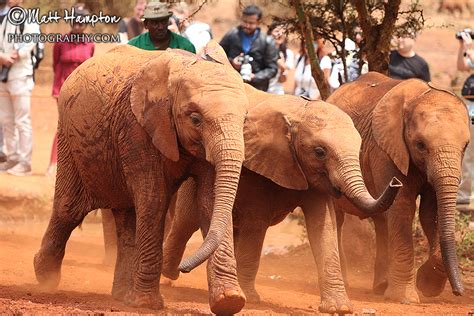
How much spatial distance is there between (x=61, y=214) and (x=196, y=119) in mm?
2108

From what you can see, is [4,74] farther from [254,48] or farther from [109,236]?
[109,236]

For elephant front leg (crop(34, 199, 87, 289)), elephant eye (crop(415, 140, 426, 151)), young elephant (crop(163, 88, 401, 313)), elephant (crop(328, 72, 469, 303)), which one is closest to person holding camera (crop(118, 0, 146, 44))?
elephant (crop(328, 72, 469, 303))

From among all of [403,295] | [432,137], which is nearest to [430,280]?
[403,295]

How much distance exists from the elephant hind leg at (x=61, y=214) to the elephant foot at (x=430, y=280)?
280 cm

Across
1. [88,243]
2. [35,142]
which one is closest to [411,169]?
[88,243]

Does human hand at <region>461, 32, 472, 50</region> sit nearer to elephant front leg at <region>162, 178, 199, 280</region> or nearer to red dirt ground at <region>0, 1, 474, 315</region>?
red dirt ground at <region>0, 1, 474, 315</region>

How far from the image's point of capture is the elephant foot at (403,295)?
10.6 metres

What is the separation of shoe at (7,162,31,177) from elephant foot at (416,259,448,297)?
22.3 ft

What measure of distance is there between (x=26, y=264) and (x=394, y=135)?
3757 millimetres

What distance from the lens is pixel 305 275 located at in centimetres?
1275

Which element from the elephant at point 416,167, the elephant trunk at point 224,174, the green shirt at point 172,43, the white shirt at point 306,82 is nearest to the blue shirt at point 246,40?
the white shirt at point 306,82

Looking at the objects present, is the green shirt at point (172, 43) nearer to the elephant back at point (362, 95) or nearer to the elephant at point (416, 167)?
the elephant back at point (362, 95)

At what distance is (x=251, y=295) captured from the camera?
10.0m

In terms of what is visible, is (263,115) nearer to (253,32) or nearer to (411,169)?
(411,169)
